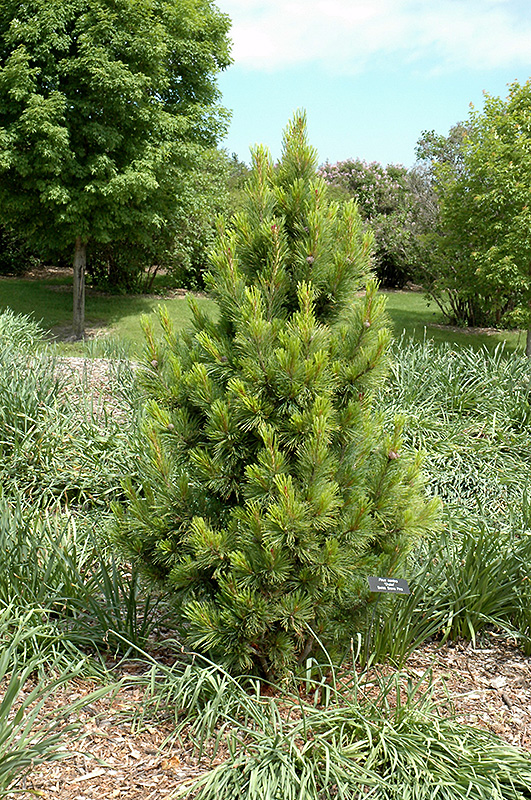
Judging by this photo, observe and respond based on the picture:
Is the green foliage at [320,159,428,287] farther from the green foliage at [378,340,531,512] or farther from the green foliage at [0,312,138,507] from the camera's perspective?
the green foliage at [0,312,138,507]

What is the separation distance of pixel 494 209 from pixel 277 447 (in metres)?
11.7

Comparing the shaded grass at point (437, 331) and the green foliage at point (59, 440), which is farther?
the shaded grass at point (437, 331)

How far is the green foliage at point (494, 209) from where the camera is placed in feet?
39.6

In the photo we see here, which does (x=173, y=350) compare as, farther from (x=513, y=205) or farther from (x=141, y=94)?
(x=513, y=205)

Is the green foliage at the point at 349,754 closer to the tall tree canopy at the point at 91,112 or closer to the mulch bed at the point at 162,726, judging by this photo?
the mulch bed at the point at 162,726

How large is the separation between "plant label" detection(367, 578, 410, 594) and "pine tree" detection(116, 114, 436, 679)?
105 millimetres

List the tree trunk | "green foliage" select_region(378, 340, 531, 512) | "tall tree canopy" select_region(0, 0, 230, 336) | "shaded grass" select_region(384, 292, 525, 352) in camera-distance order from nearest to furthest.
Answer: "green foliage" select_region(378, 340, 531, 512) → "tall tree canopy" select_region(0, 0, 230, 336) → the tree trunk → "shaded grass" select_region(384, 292, 525, 352)

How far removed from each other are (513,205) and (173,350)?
36.5ft

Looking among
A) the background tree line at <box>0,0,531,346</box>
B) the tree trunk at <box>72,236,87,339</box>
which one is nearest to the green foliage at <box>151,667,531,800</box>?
the background tree line at <box>0,0,531,346</box>

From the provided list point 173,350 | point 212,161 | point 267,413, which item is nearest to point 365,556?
point 267,413

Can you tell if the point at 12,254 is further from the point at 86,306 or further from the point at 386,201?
the point at 386,201

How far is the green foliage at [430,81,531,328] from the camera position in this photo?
12.1m

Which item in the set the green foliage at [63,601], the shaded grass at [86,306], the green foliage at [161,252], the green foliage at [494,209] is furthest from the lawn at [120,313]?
the green foliage at [63,601]

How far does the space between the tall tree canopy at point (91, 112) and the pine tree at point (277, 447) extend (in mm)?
9880
